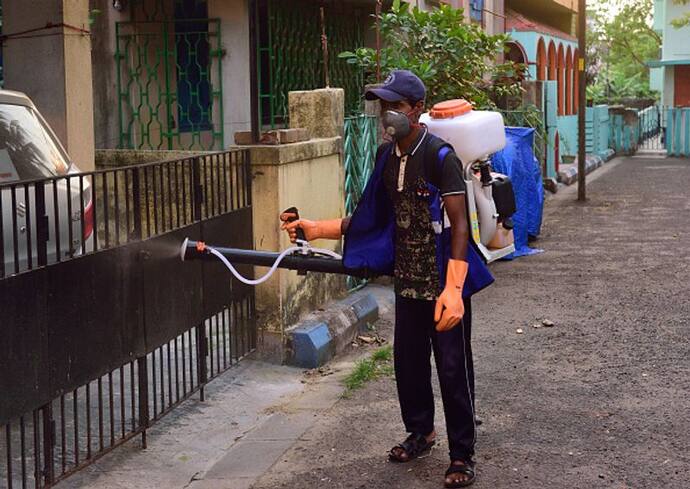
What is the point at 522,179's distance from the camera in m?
13.4

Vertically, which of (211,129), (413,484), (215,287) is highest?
(211,129)

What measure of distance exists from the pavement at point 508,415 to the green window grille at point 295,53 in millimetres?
4078

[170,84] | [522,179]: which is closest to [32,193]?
[170,84]

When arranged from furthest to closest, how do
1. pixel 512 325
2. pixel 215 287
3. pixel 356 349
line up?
pixel 512 325 < pixel 356 349 < pixel 215 287

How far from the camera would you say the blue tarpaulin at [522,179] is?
1305 cm

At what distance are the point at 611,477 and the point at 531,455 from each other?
491 millimetres

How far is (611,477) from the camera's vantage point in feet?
18.3

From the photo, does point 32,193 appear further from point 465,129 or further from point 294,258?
point 465,129

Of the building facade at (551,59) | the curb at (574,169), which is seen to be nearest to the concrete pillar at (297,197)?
the building facade at (551,59)

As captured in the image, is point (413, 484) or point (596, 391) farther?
point (596, 391)

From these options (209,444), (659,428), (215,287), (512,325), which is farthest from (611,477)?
(512,325)

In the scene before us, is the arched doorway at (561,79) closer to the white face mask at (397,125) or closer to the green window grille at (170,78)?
the green window grille at (170,78)

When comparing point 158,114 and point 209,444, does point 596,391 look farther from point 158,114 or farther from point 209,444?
point 158,114

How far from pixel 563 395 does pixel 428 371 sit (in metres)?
1.60
